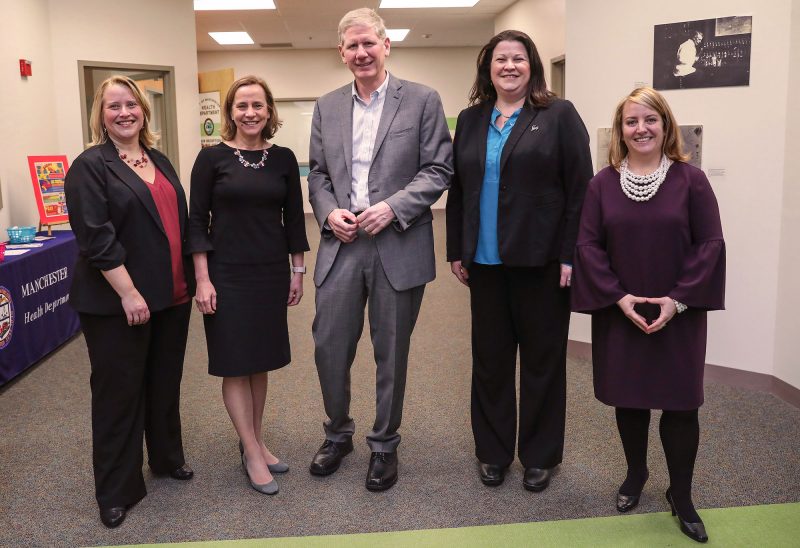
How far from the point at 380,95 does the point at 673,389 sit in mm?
1420

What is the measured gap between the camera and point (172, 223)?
252cm

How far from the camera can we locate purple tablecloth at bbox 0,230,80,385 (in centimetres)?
400

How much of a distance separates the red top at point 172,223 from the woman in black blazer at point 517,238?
980 millimetres

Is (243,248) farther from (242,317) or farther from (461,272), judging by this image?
(461,272)

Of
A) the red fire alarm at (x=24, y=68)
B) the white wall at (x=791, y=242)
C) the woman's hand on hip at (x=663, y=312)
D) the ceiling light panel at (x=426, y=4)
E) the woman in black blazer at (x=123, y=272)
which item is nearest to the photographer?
the woman's hand on hip at (x=663, y=312)

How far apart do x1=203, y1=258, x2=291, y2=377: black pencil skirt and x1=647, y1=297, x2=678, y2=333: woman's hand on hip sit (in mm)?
1294

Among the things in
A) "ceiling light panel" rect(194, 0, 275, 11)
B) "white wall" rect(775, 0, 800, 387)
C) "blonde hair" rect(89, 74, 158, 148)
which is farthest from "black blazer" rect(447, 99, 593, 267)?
"ceiling light panel" rect(194, 0, 275, 11)

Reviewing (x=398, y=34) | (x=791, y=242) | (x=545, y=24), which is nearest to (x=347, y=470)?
(x=791, y=242)

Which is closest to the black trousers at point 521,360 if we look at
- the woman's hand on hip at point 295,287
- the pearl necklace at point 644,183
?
the pearl necklace at point 644,183

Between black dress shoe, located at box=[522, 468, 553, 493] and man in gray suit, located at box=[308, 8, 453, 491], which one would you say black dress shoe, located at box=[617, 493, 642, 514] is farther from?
man in gray suit, located at box=[308, 8, 453, 491]

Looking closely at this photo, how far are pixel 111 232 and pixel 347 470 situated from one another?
4.18 ft

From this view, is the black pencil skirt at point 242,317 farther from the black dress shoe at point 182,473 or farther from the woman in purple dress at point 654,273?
the woman in purple dress at point 654,273

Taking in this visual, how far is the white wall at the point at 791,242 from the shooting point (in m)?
3.55

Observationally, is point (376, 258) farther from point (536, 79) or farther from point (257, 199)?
point (536, 79)
